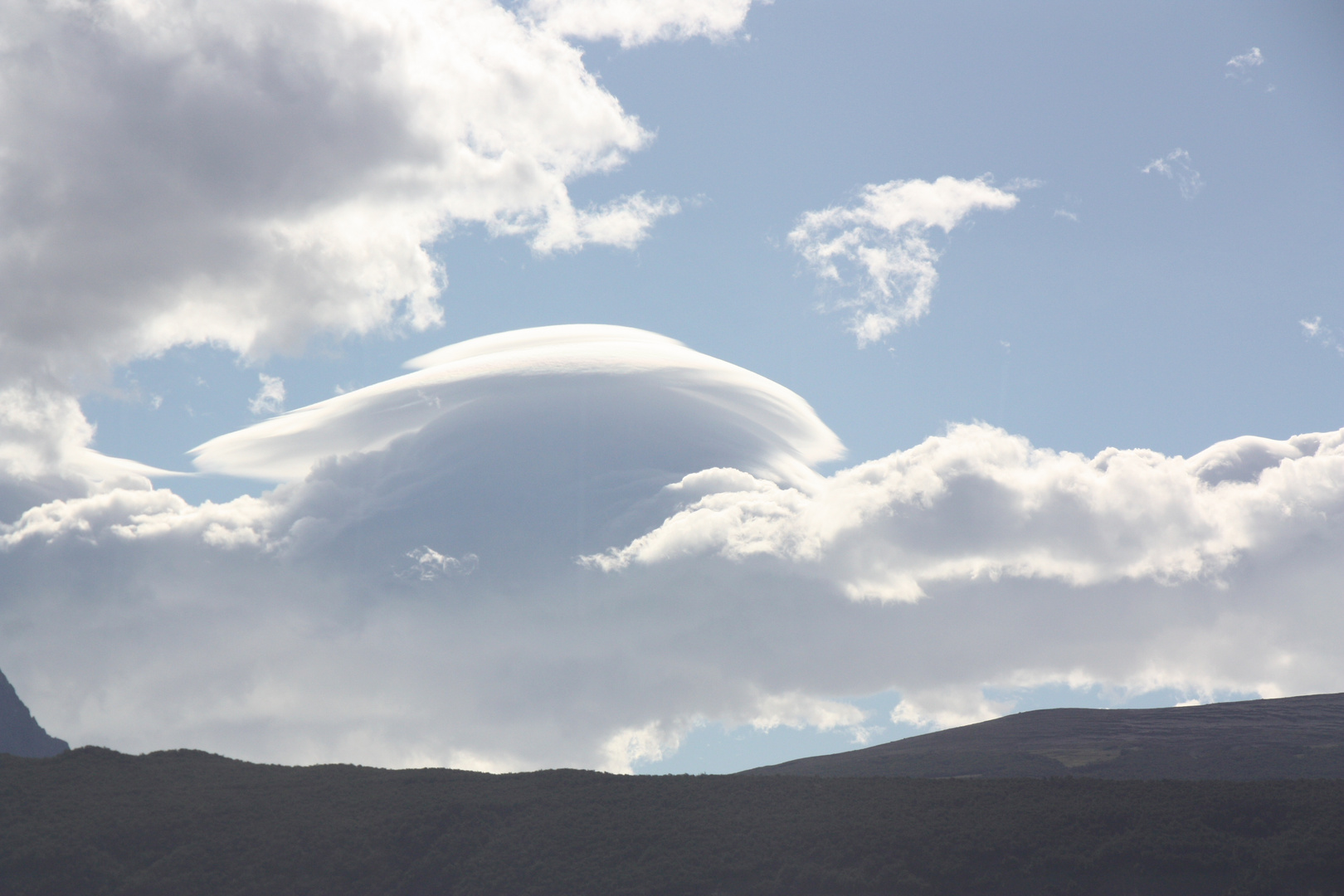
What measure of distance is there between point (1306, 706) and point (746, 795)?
5912 inches

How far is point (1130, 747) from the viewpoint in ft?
458

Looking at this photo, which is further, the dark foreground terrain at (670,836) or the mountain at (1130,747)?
the mountain at (1130,747)

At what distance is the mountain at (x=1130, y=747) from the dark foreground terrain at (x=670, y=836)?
4542 cm

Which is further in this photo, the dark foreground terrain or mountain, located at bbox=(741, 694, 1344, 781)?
mountain, located at bbox=(741, 694, 1344, 781)

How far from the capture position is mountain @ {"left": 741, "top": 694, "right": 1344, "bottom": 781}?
122 meters

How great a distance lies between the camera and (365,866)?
202ft

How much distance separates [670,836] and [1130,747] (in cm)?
10335

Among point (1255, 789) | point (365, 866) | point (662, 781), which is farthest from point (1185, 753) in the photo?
point (365, 866)

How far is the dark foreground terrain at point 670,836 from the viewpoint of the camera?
171 ft

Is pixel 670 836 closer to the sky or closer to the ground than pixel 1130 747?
closer to the ground

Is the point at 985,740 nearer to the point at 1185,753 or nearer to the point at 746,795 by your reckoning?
the point at 1185,753

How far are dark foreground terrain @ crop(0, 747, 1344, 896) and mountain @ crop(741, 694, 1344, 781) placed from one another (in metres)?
45.4

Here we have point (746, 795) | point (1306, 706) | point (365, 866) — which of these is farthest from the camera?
point (1306, 706)

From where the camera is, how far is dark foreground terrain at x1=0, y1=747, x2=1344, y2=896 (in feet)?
171
